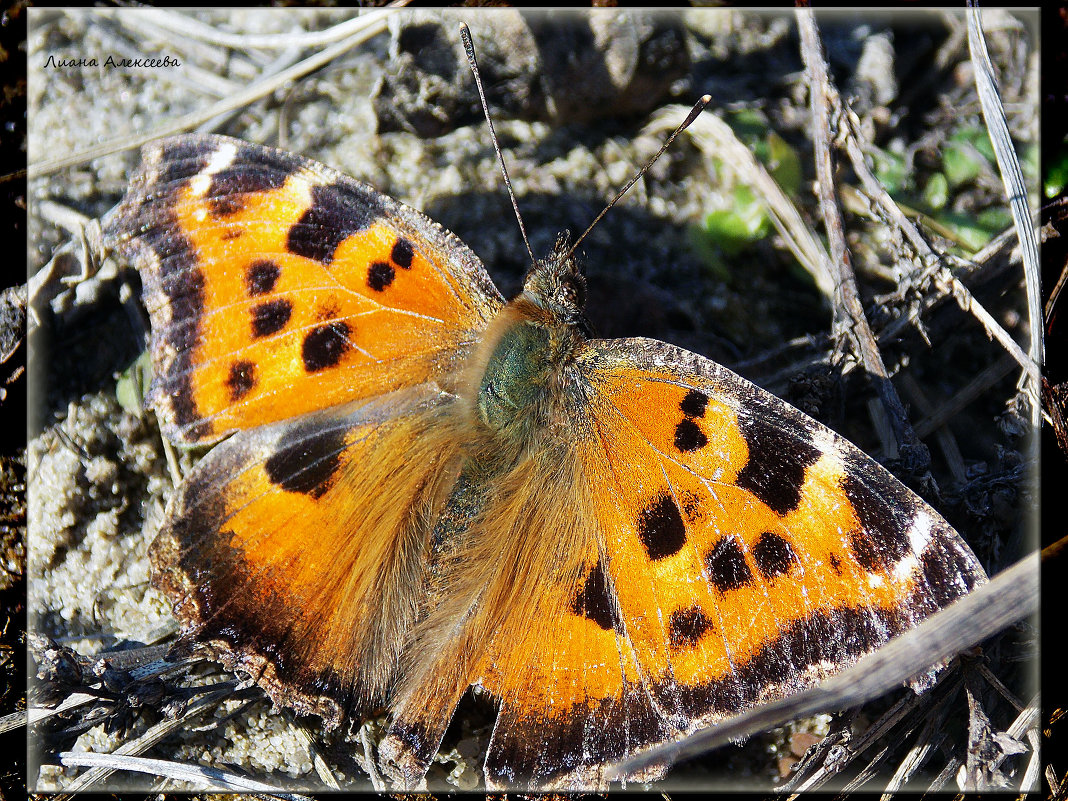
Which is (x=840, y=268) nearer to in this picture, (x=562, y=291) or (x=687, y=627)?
(x=562, y=291)

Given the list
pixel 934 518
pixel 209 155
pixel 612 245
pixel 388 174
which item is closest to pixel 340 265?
pixel 209 155

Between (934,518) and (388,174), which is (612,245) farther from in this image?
(934,518)

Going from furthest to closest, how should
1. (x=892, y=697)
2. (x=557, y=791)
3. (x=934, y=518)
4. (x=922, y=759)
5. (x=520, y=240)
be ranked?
(x=520, y=240) → (x=892, y=697) → (x=922, y=759) → (x=557, y=791) → (x=934, y=518)

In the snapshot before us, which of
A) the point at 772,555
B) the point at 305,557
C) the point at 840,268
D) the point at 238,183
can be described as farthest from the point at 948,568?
the point at 238,183

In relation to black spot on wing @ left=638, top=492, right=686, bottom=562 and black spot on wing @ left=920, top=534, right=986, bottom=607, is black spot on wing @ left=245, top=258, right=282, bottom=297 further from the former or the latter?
black spot on wing @ left=920, top=534, right=986, bottom=607

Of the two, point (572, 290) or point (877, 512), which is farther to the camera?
point (572, 290)

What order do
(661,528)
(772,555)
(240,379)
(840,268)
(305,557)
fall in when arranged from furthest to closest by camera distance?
(840,268)
(240,379)
(305,557)
(661,528)
(772,555)
